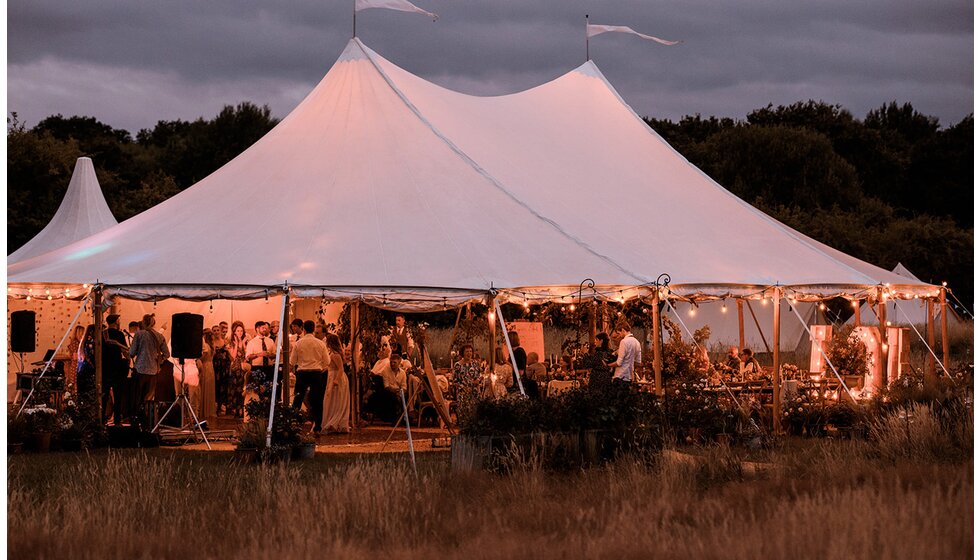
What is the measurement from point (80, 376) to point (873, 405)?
883 centimetres

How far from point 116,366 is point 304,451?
3.19 meters

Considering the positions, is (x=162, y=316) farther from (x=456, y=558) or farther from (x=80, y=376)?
(x=456, y=558)

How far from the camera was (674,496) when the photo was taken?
8.31m

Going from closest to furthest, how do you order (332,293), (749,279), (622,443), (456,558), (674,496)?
(456,558)
(674,496)
(622,443)
(332,293)
(749,279)

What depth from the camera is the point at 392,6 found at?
1683 centimetres

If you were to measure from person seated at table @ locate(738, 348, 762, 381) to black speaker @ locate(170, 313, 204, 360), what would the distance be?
655 centimetres

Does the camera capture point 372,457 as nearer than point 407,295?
Yes

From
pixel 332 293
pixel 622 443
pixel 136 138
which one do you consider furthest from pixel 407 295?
pixel 136 138

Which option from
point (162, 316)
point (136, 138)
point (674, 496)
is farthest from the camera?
point (136, 138)

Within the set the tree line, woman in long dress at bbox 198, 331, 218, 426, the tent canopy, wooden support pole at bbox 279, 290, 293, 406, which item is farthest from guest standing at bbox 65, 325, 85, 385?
the tree line

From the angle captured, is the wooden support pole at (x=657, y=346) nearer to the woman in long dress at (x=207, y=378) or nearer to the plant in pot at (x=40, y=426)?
the plant in pot at (x=40, y=426)

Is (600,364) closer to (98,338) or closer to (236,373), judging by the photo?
(98,338)

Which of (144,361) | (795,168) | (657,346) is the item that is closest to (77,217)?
(144,361)

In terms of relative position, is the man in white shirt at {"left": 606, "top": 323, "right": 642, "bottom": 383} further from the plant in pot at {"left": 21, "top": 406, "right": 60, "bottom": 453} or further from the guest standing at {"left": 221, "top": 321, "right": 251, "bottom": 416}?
the plant in pot at {"left": 21, "top": 406, "right": 60, "bottom": 453}
